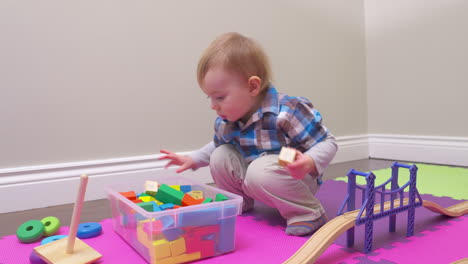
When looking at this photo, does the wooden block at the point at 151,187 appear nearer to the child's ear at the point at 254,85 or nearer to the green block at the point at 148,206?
the green block at the point at 148,206

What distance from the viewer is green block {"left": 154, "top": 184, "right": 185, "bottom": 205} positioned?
0.86 meters

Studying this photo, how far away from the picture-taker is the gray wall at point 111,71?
124 cm

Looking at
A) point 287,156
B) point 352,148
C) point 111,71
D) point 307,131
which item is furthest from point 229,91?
point 352,148

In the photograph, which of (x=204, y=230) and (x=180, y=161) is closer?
(x=204, y=230)

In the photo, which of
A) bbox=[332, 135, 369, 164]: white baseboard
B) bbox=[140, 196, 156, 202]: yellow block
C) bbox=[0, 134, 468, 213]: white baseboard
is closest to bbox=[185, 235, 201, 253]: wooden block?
bbox=[140, 196, 156, 202]: yellow block

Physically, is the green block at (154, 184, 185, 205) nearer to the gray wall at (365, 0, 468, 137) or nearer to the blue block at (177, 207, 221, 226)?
the blue block at (177, 207, 221, 226)

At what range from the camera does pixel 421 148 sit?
6.17 feet

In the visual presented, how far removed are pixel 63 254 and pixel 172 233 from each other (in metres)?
0.22

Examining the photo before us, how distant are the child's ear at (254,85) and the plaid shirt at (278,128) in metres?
0.04

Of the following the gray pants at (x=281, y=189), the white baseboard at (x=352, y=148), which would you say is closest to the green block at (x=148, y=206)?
the gray pants at (x=281, y=189)

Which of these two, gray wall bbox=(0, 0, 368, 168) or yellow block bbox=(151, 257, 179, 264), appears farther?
gray wall bbox=(0, 0, 368, 168)

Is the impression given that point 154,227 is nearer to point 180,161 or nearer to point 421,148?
point 180,161

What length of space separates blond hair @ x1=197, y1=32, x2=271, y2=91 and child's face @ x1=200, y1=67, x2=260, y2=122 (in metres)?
0.02

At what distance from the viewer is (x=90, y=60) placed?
1.35 meters
